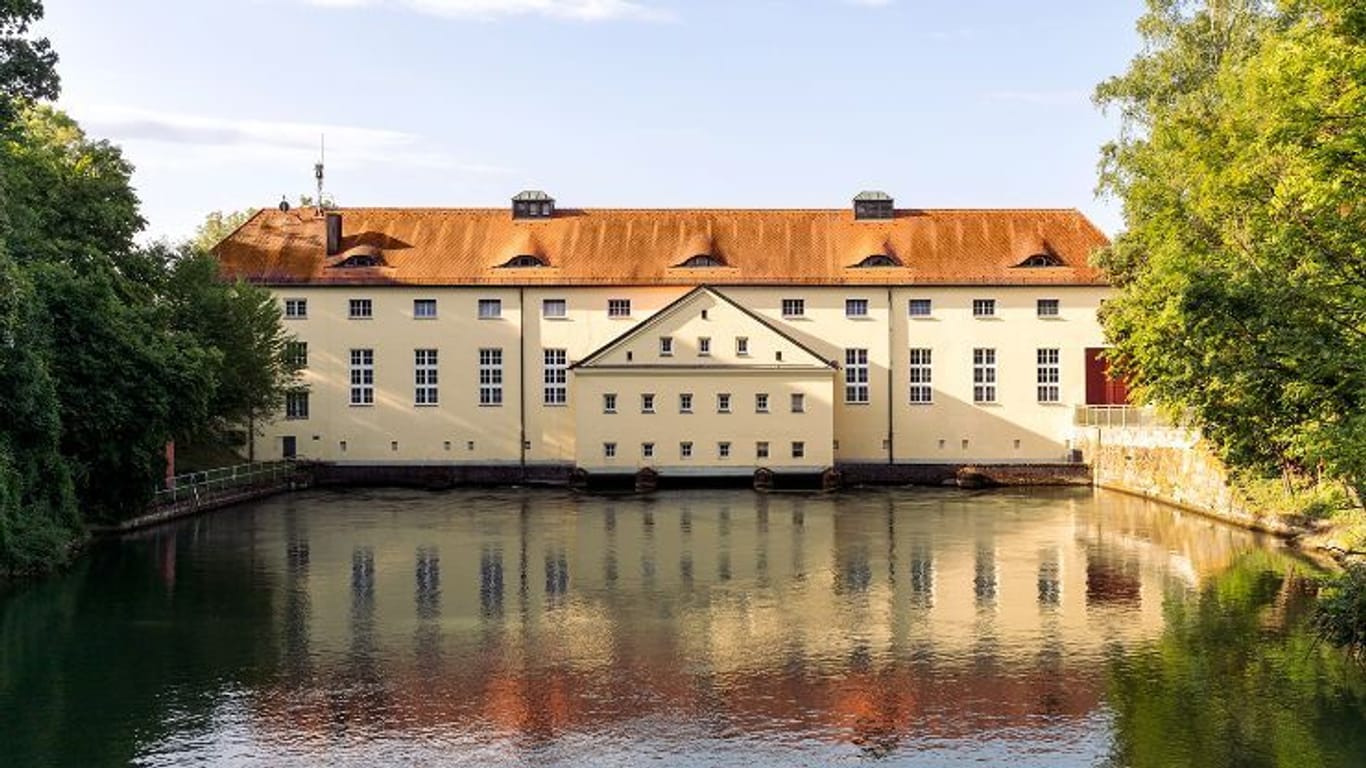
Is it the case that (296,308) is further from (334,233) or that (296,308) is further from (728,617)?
(728,617)

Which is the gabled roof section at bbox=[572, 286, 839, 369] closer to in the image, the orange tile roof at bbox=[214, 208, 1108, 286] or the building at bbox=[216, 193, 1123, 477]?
the building at bbox=[216, 193, 1123, 477]

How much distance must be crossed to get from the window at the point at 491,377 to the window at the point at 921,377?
16409 millimetres

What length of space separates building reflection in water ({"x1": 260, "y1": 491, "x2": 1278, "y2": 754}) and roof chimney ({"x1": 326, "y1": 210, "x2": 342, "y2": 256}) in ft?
61.2

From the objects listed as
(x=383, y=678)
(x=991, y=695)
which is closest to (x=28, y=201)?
(x=383, y=678)

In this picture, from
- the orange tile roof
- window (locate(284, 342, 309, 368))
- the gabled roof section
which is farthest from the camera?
the orange tile roof

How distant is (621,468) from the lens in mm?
48906

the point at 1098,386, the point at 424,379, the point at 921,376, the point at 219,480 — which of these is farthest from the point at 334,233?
the point at 1098,386

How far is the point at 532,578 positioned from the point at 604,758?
1273 centimetres

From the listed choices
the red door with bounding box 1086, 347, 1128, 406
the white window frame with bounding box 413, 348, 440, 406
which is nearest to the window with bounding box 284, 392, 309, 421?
the white window frame with bounding box 413, 348, 440, 406

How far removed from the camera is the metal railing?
38.1 m

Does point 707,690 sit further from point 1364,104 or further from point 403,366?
point 403,366

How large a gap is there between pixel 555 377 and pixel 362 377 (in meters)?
7.66

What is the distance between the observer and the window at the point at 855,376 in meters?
52.5

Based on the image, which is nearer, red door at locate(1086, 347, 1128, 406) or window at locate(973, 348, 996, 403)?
red door at locate(1086, 347, 1128, 406)
